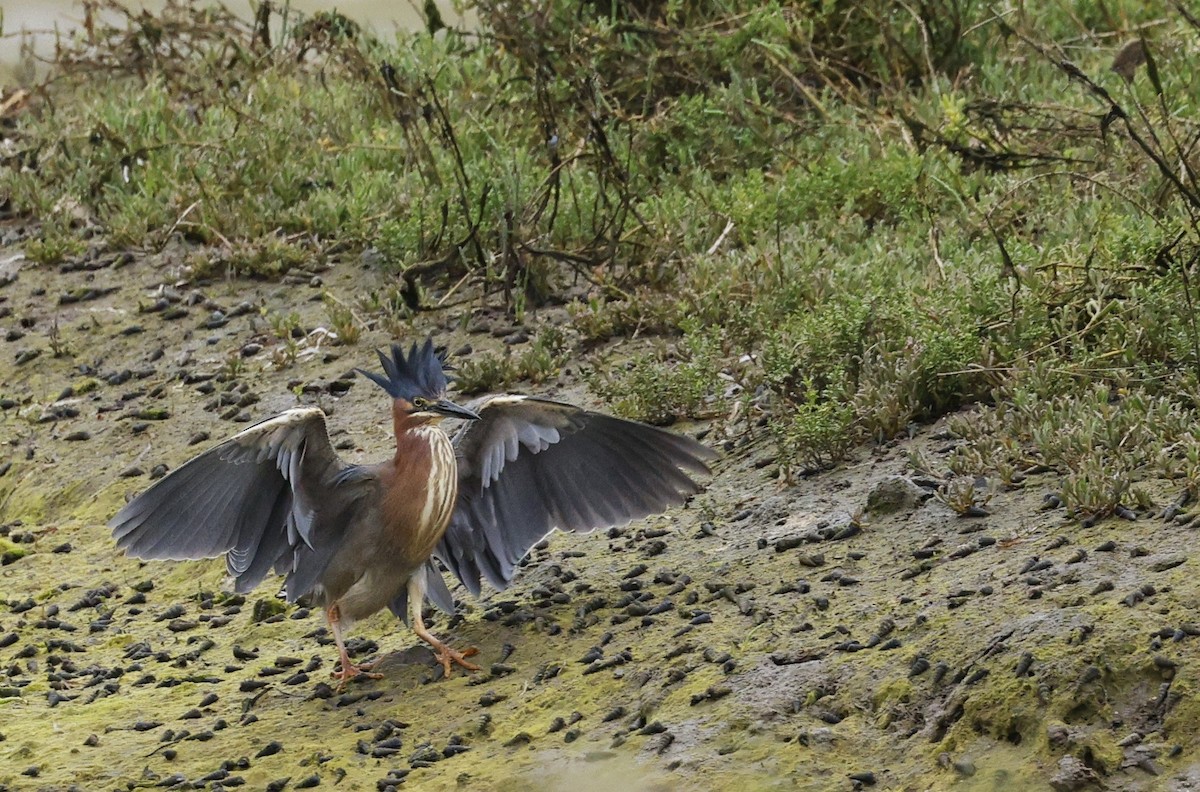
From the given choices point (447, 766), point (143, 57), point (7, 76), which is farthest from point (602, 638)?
point (7, 76)

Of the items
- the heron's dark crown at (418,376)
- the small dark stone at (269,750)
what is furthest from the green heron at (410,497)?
the small dark stone at (269,750)

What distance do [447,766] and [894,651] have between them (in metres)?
1.28

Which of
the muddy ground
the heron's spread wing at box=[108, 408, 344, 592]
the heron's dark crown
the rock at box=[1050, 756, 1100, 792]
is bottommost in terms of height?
the rock at box=[1050, 756, 1100, 792]

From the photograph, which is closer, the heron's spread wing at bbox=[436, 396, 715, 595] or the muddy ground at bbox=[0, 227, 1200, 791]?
the muddy ground at bbox=[0, 227, 1200, 791]

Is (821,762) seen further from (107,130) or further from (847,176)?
(107,130)

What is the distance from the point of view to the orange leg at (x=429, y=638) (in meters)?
5.53

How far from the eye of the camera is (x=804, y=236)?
7918 mm

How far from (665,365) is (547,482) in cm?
135

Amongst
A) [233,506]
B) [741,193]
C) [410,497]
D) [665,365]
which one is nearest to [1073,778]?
[410,497]

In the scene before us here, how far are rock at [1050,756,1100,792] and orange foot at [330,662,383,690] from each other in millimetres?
2350

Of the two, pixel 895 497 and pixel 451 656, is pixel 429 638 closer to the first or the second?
pixel 451 656

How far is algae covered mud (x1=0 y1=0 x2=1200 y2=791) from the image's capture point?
473 centimetres

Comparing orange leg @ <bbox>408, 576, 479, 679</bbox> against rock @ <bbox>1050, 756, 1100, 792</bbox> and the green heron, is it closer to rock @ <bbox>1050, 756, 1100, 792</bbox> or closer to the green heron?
the green heron

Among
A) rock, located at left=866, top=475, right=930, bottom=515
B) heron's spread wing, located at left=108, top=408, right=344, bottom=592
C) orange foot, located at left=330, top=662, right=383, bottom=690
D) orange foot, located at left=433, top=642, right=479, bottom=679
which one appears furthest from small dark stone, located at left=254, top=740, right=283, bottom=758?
rock, located at left=866, top=475, right=930, bottom=515
